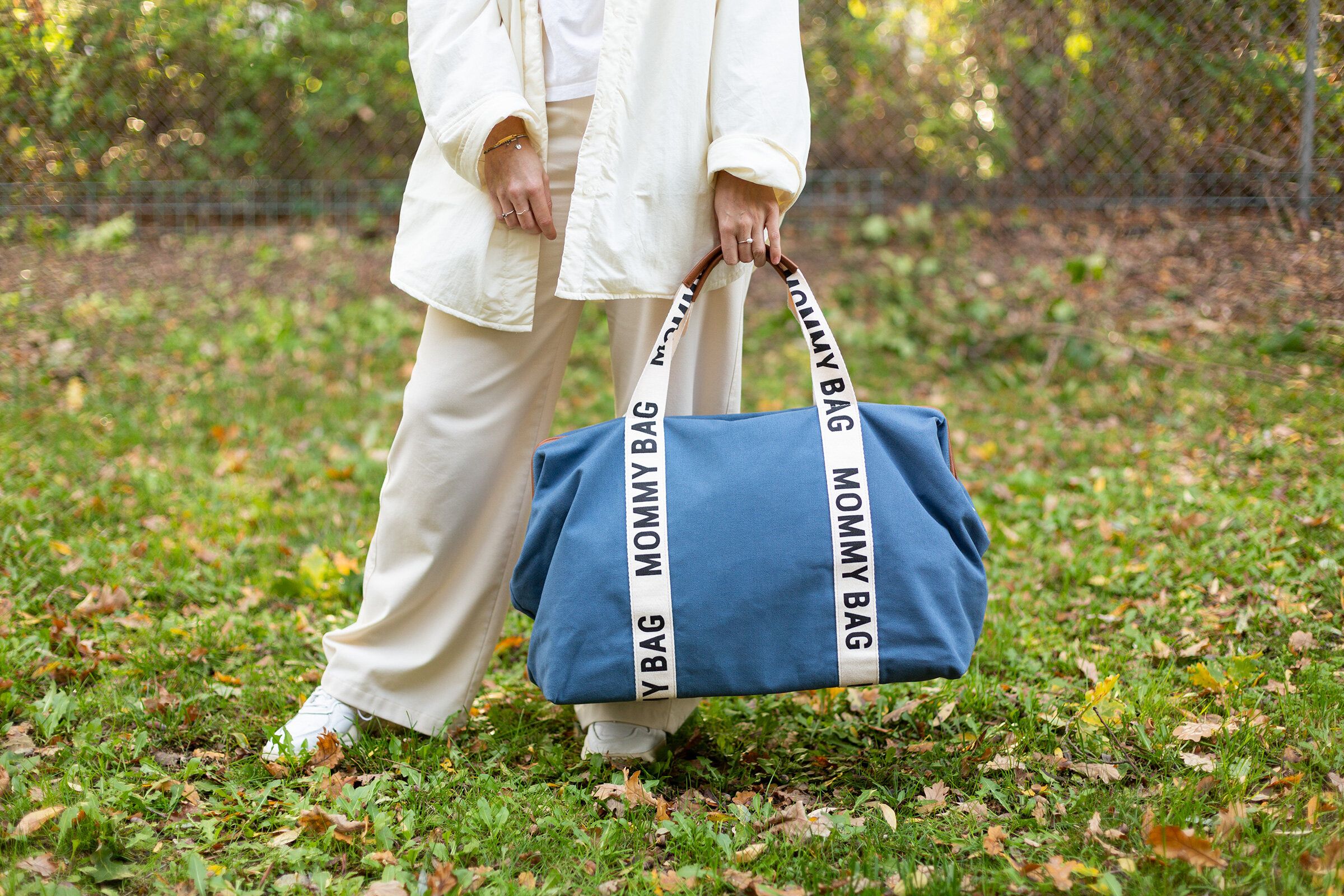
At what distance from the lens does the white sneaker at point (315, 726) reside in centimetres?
197

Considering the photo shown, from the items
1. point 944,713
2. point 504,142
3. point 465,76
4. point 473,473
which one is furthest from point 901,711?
point 465,76

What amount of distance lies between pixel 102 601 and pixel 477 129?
5.84 feet

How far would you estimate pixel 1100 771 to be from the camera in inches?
74.0

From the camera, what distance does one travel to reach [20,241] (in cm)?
525

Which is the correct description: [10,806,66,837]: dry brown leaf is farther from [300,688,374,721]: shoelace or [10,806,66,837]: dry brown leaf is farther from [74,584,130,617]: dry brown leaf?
[74,584,130,617]: dry brown leaf

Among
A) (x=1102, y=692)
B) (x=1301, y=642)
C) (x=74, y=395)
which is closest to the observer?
(x=1102, y=692)

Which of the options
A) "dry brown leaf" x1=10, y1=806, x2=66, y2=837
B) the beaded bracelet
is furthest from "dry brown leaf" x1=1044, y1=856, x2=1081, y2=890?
"dry brown leaf" x1=10, y1=806, x2=66, y2=837

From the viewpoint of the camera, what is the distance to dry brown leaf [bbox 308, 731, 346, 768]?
195 cm

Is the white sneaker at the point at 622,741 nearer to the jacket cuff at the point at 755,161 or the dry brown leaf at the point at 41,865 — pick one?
the dry brown leaf at the point at 41,865

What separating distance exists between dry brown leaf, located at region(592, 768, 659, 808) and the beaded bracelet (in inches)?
45.0

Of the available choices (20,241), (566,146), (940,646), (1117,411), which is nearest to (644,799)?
(940,646)

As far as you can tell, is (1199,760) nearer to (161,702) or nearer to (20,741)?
(161,702)

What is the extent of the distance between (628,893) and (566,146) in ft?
4.15

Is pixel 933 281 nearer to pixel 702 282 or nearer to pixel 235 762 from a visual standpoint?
pixel 702 282
